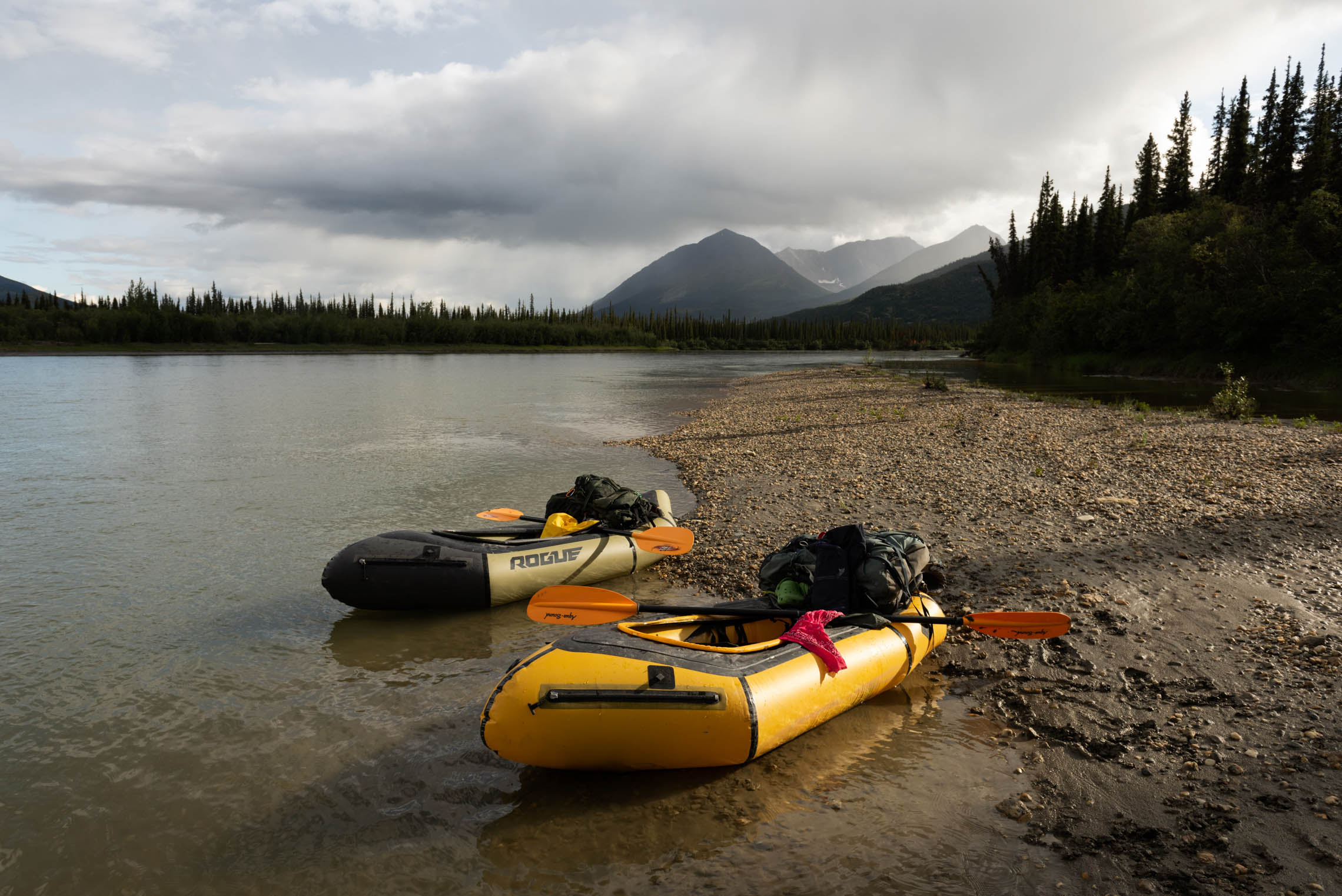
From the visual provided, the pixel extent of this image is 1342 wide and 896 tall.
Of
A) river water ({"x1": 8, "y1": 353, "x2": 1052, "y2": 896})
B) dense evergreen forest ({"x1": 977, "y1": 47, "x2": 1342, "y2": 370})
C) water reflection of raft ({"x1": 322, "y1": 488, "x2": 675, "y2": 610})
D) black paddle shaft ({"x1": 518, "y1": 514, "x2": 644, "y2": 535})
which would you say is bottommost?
river water ({"x1": 8, "y1": 353, "x2": 1052, "y2": 896})

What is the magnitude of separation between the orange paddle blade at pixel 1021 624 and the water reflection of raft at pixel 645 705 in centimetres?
186

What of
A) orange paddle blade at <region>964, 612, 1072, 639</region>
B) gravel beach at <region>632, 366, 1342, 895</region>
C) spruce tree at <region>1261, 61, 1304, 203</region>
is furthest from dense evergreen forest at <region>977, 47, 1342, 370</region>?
orange paddle blade at <region>964, 612, 1072, 639</region>

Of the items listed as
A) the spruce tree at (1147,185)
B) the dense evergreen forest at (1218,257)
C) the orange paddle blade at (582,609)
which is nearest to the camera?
the orange paddle blade at (582,609)

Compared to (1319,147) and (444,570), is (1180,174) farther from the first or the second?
(444,570)

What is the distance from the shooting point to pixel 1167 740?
507 cm

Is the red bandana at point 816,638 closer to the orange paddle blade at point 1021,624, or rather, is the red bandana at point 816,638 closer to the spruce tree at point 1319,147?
the orange paddle blade at point 1021,624

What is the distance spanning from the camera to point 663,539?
9344 mm

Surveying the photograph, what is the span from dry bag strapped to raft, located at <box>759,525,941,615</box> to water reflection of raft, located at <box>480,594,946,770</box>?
130 centimetres

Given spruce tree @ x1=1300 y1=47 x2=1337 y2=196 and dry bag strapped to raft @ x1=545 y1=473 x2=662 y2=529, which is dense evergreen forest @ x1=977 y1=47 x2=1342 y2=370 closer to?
spruce tree @ x1=1300 y1=47 x2=1337 y2=196

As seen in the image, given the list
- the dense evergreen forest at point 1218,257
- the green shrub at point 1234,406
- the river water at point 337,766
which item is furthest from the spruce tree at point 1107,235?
the river water at point 337,766

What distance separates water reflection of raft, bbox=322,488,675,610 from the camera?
8.09 metres

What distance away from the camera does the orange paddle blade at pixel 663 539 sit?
9258 millimetres

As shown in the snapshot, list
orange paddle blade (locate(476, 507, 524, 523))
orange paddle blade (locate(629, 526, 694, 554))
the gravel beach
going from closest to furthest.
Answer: the gravel beach → orange paddle blade (locate(629, 526, 694, 554)) → orange paddle blade (locate(476, 507, 524, 523))

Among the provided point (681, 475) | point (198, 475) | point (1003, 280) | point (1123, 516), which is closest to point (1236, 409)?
point (1123, 516)
